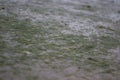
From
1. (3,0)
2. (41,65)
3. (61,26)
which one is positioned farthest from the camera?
(3,0)

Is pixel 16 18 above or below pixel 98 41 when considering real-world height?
above

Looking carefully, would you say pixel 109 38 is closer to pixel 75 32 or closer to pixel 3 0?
pixel 75 32

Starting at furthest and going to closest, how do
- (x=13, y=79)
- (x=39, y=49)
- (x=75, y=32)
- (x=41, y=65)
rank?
(x=75, y=32)
(x=39, y=49)
(x=41, y=65)
(x=13, y=79)

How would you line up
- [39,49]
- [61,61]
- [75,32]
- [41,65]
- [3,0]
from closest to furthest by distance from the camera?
[41,65] → [61,61] → [39,49] → [75,32] → [3,0]

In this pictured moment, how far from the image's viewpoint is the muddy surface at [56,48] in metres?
1.66

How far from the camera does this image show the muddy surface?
1660mm

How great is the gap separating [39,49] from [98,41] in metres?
0.81

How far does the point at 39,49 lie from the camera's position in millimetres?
2033

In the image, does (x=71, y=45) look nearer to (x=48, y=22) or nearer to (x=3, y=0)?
(x=48, y=22)

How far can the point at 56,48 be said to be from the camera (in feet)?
6.97

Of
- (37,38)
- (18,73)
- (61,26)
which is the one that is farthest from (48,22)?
(18,73)

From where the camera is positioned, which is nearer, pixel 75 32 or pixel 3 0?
pixel 75 32

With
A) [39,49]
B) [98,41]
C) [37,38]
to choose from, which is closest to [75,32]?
[98,41]

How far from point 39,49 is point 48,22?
1057 mm
